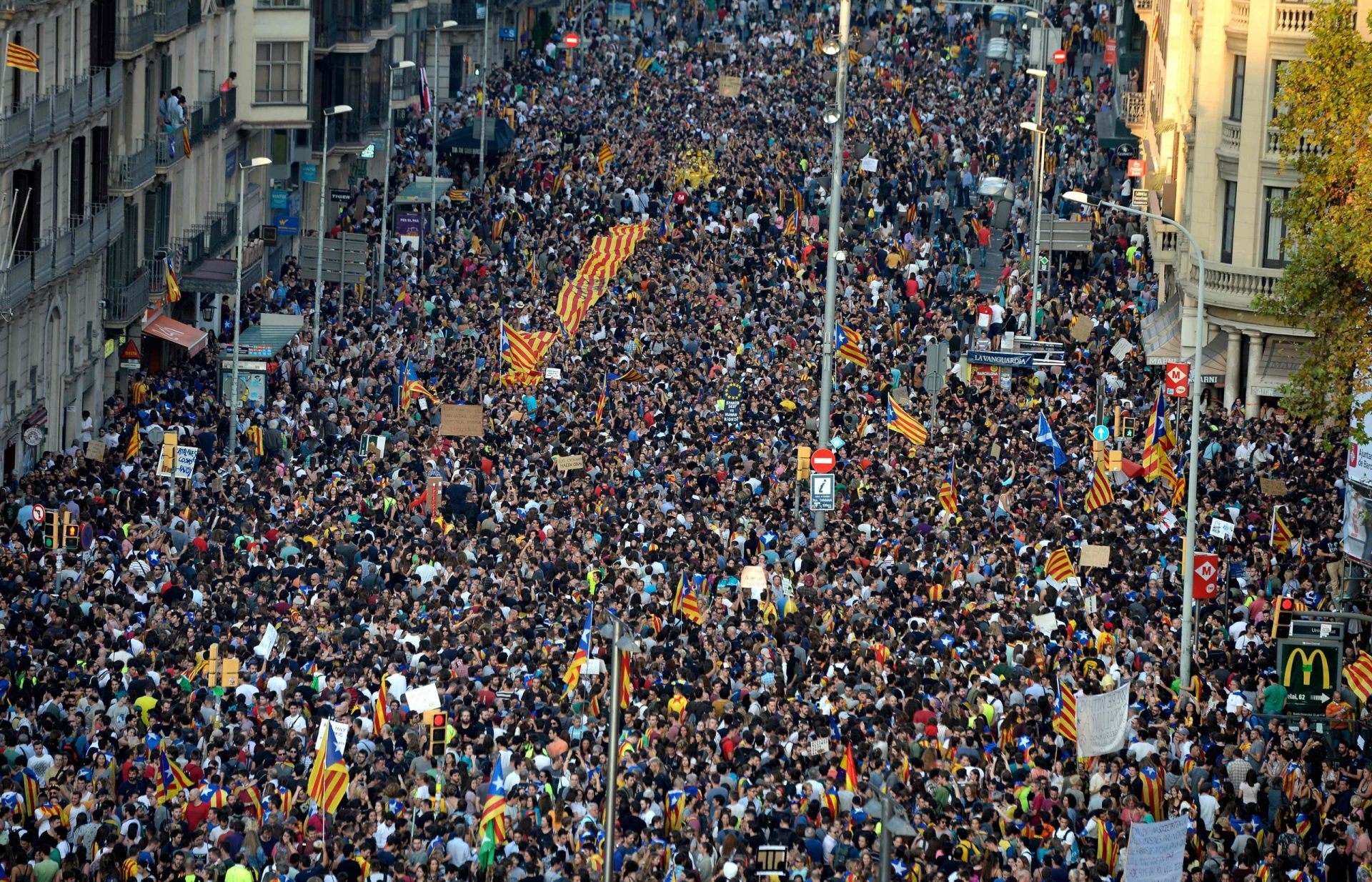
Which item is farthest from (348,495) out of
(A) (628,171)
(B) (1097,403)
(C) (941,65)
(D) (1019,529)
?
(C) (941,65)

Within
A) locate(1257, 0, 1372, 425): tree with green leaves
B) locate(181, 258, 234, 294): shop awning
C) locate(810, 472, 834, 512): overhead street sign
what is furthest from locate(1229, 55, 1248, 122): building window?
locate(181, 258, 234, 294): shop awning

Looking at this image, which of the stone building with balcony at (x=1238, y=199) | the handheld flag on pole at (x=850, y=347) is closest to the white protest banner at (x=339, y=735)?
the handheld flag on pole at (x=850, y=347)

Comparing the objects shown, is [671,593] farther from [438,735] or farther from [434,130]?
[434,130]

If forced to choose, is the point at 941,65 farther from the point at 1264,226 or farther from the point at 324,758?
the point at 324,758

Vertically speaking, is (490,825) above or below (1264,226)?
below

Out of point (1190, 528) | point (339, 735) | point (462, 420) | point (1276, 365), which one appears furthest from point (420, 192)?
point (339, 735)
